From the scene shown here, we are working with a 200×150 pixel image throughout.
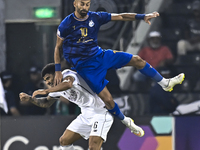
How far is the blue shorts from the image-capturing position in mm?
6805

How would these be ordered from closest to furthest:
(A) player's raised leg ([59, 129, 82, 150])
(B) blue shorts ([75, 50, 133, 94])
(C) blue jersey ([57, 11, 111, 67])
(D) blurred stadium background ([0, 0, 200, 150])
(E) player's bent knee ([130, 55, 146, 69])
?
(C) blue jersey ([57, 11, 111, 67]) < (B) blue shorts ([75, 50, 133, 94]) < (E) player's bent knee ([130, 55, 146, 69]) < (A) player's raised leg ([59, 129, 82, 150]) < (D) blurred stadium background ([0, 0, 200, 150])

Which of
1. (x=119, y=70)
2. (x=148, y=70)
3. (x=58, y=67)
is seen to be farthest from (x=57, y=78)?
(x=119, y=70)

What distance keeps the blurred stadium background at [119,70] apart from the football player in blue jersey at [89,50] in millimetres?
1421

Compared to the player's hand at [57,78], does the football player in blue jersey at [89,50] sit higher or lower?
higher

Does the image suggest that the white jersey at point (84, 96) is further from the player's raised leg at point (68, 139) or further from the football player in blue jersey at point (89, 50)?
the player's raised leg at point (68, 139)

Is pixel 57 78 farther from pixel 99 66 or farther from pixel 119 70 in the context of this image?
pixel 119 70

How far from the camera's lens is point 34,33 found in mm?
8547

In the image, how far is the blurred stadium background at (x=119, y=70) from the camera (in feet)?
27.5

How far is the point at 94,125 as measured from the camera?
6.96 meters

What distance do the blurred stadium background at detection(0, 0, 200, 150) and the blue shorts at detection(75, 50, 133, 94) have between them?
4.95ft

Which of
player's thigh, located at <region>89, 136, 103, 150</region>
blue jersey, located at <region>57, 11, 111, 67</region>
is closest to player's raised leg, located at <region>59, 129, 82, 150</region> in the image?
player's thigh, located at <region>89, 136, 103, 150</region>

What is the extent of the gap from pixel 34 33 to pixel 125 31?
4.89ft

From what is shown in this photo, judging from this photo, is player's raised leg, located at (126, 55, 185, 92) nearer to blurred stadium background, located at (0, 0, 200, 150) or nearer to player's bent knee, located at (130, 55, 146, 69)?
player's bent knee, located at (130, 55, 146, 69)

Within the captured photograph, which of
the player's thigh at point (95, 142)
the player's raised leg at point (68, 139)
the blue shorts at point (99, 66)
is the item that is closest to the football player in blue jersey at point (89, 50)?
the blue shorts at point (99, 66)
